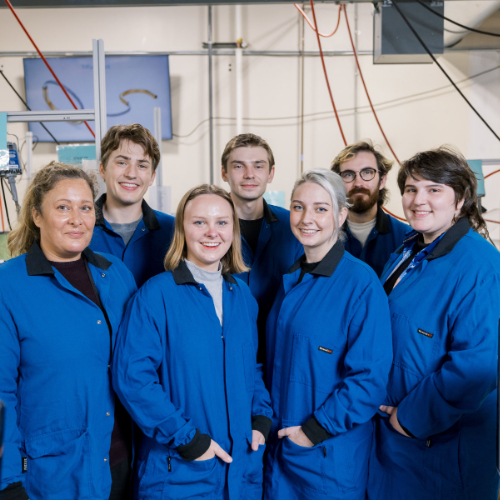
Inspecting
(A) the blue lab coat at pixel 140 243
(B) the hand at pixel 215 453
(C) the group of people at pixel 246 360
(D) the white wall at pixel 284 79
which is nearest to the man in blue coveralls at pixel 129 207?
(A) the blue lab coat at pixel 140 243

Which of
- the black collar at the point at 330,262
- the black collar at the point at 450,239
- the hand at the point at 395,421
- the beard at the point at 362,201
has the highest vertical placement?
the beard at the point at 362,201

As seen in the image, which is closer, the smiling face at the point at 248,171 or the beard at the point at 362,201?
the smiling face at the point at 248,171

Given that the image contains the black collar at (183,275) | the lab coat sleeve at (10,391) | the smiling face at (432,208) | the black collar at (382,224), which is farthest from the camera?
the black collar at (382,224)

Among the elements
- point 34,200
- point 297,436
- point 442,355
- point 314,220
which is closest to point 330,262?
point 314,220

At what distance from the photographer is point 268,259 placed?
6.04ft

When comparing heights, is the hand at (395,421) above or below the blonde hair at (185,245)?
below

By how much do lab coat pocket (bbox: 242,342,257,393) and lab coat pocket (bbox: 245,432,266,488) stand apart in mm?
139

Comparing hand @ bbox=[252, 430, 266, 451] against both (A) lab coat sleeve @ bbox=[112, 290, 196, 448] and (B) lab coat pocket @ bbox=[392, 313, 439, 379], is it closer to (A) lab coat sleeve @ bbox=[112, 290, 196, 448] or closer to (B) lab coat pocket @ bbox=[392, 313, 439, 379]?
(A) lab coat sleeve @ bbox=[112, 290, 196, 448]

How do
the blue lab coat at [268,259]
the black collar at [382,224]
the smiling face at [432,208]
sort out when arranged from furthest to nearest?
1. the black collar at [382,224]
2. the blue lab coat at [268,259]
3. the smiling face at [432,208]

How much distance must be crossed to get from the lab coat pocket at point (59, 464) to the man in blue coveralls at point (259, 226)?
0.82 m

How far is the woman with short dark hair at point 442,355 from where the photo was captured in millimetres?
1188

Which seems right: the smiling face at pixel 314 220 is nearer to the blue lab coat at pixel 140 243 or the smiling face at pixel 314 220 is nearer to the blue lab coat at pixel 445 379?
the blue lab coat at pixel 445 379

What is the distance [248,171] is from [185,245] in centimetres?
60

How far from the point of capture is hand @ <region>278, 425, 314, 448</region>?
1280mm
